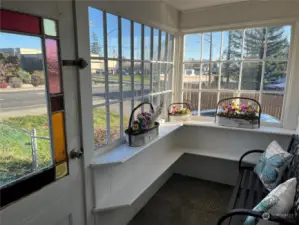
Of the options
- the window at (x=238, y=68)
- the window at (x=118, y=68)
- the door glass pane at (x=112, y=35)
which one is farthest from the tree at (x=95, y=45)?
the window at (x=238, y=68)

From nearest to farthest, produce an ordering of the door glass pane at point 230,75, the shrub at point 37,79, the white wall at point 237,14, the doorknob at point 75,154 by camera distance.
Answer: the shrub at point 37,79, the doorknob at point 75,154, the white wall at point 237,14, the door glass pane at point 230,75

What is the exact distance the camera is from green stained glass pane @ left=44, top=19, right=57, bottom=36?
3.77 ft

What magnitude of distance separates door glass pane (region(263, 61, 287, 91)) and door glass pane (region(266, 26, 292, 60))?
9cm

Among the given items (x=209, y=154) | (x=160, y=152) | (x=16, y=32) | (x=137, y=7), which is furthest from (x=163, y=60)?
(x=16, y=32)

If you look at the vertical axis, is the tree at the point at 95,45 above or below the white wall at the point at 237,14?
below

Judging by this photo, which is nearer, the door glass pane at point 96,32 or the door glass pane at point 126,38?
the door glass pane at point 96,32

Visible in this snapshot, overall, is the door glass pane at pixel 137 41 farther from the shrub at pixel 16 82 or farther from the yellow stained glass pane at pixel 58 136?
the shrub at pixel 16 82

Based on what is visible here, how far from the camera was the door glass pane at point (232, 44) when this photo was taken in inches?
101

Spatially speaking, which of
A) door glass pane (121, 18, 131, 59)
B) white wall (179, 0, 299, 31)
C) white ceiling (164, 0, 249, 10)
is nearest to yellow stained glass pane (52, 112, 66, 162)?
door glass pane (121, 18, 131, 59)

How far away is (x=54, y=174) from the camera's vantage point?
1277 mm

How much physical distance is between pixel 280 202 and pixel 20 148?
1547 mm

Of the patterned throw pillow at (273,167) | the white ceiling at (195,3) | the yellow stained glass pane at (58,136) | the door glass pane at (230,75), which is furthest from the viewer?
the door glass pane at (230,75)

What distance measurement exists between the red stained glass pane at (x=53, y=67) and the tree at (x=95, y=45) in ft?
1.14

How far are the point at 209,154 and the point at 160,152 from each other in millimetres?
673
